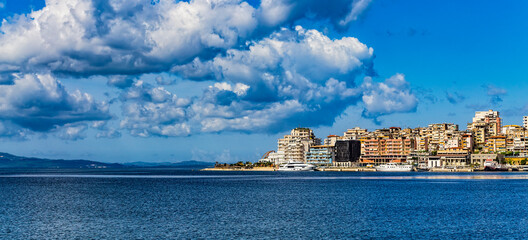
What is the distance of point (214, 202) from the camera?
253 feet

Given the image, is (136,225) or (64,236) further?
(136,225)

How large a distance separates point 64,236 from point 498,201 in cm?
5592

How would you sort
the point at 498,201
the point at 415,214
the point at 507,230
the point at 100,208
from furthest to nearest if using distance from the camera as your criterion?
1. the point at 498,201
2. the point at 100,208
3. the point at 415,214
4. the point at 507,230

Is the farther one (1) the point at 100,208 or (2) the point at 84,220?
(1) the point at 100,208

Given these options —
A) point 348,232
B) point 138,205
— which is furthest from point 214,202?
point 348,232

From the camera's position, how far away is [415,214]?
61.6 meters

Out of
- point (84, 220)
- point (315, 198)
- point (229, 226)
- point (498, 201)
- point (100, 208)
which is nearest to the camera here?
point (229, 226)

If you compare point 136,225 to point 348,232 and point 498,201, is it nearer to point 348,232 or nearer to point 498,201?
point 348,232

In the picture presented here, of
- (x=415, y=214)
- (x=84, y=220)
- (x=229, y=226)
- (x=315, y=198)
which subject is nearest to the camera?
(x=229, y=226)

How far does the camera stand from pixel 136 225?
53250 mm

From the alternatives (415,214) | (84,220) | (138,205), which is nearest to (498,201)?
(415,214)

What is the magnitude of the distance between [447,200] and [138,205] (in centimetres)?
4131

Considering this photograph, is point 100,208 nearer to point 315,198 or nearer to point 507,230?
point 315,198

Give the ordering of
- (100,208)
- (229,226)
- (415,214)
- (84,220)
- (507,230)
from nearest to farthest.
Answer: (507,230)
(229,226)
(84,220)
(415,214)
(100,208)
